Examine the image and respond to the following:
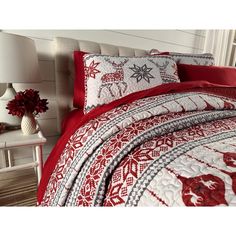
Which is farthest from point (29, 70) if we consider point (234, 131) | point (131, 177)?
point (234, 131)

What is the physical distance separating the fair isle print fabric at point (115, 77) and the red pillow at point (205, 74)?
0.97 feet

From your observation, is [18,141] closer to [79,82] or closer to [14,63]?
[14,63]

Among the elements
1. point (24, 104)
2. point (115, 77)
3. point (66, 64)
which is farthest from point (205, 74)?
point (24, 104)

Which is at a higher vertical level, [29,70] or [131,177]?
[29,70]

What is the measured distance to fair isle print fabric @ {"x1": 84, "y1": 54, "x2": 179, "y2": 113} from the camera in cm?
108

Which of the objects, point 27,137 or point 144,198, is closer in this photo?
point 144,198

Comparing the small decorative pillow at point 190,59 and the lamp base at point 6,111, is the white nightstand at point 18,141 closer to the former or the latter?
the lamp base at point 6,111

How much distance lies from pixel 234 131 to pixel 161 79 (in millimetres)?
624
